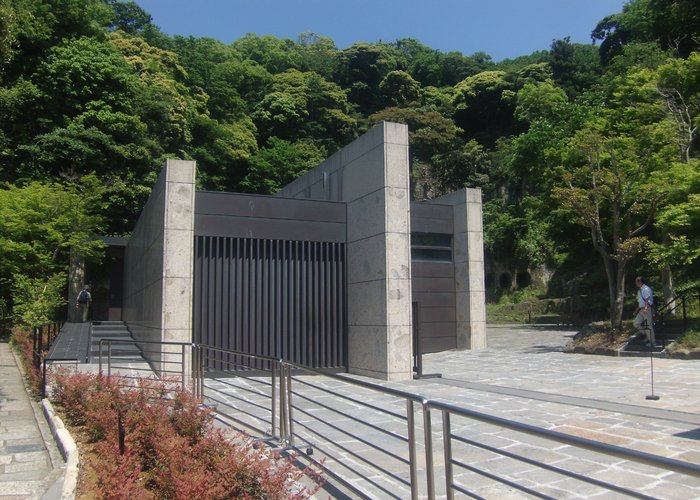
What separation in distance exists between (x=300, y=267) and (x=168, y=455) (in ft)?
29.3

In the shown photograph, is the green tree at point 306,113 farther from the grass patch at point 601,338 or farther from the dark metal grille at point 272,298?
the dark metal grille at point 272,298

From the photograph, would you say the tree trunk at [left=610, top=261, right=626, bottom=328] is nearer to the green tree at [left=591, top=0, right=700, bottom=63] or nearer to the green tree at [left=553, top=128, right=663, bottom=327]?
the green tree at [left=553, top=128, right=663, bottom=327]

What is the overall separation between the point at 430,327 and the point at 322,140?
3487cm

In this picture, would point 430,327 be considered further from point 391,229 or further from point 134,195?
point 134,195

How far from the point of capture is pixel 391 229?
39.3ft

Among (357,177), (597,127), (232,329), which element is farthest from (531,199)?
(232,329)

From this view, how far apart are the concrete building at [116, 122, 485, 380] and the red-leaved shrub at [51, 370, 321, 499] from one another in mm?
4760

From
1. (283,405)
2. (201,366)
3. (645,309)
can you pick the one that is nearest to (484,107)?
(645,309)

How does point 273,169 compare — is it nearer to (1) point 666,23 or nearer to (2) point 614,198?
(1) point 666,23

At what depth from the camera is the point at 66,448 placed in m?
6.03

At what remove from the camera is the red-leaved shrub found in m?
3.83

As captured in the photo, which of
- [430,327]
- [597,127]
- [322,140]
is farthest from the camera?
[322,140]

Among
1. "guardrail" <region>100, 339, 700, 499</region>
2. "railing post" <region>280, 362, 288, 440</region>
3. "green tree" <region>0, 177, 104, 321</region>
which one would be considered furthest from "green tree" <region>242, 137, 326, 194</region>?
"railing post" <region>280, 362, 288, 440</region>

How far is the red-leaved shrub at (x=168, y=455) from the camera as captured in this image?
3.83m
